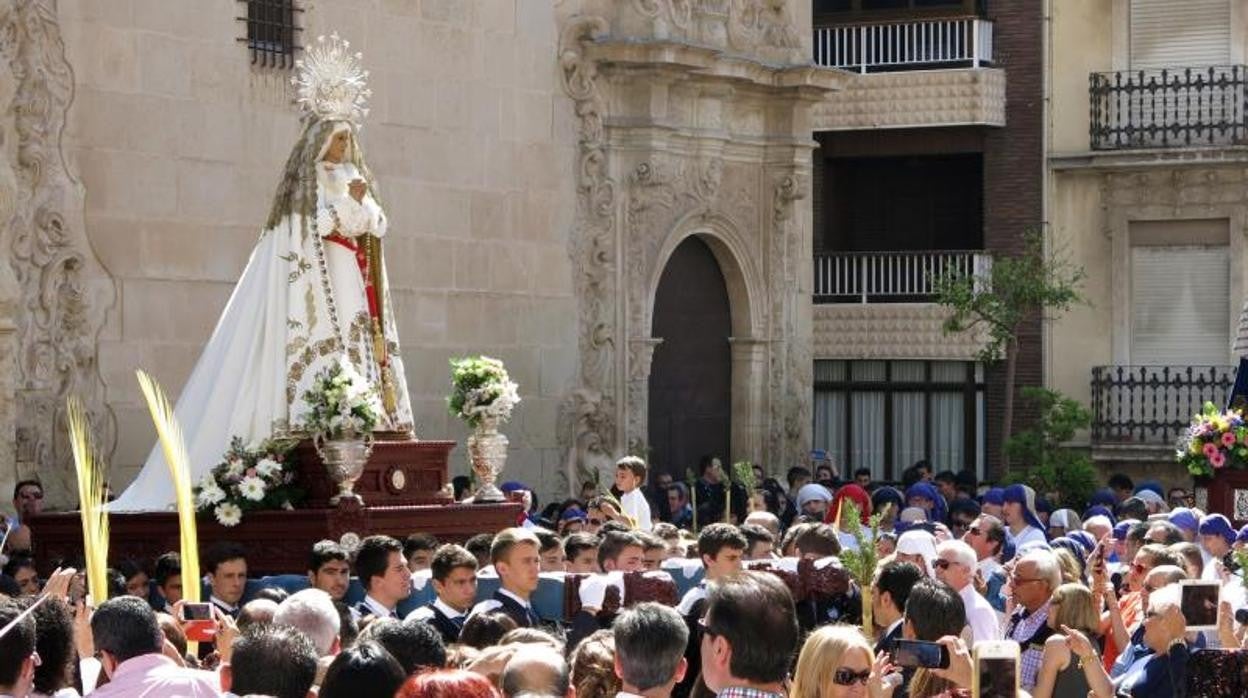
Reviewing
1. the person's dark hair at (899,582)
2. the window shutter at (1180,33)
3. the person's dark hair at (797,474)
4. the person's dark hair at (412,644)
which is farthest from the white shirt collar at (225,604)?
the window shutter at (1180,33)

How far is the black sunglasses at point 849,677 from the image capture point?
328 inches

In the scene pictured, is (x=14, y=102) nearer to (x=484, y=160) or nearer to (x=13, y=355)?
(x=13, y=355)

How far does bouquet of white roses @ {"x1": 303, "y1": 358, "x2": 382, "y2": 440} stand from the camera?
16938mm

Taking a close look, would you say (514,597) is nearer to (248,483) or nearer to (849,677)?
(849,677)

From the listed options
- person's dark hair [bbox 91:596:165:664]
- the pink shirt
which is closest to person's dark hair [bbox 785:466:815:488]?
person's dark hair [bbox 91:596:165:664]

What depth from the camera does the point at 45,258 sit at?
20000mm

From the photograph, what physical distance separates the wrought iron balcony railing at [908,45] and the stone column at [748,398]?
6.66 meters

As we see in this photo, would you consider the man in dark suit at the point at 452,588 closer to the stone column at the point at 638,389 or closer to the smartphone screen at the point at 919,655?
the smartphone screen at the point at 919,655

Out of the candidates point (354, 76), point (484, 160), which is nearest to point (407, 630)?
point (354, 76)

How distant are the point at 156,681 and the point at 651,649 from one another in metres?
1.52

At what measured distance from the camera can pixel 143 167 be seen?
21047 millimetres

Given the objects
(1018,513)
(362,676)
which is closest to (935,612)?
(362,676)

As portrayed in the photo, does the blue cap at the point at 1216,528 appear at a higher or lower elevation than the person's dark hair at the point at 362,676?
lower

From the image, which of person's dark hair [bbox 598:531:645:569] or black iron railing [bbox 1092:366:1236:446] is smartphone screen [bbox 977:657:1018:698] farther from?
black iron railing [bbox 1092:366:1236:446]
